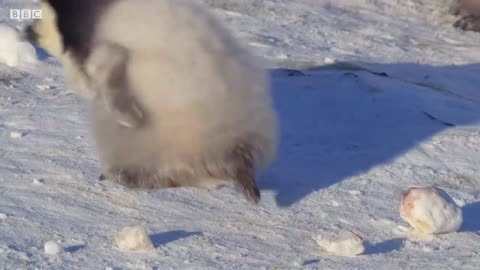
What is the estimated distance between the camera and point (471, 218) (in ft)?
10.3

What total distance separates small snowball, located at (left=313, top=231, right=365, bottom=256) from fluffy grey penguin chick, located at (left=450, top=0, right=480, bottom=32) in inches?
138

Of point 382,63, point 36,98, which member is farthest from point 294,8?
point 36,98

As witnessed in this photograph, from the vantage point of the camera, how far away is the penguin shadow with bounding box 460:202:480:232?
3032mm

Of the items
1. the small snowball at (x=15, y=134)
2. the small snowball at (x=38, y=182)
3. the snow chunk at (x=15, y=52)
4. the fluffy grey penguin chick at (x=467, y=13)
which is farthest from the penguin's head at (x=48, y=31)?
the fluffy grey penguin chick at (x=467, y=13)

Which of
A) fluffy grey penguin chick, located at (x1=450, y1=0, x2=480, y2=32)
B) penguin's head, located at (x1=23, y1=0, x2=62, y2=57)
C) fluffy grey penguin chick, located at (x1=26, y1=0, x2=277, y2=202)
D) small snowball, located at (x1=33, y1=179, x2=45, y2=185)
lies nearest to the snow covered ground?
small snowball, located at (x1=33, y1=179, x2=45, y2=185)

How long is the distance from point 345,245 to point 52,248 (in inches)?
26.6

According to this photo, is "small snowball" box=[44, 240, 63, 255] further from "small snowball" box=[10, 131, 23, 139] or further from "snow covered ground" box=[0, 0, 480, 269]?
"small snowball" box=[10, 131, 23, 139]

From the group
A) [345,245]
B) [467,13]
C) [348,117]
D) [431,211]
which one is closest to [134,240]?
[345,245]

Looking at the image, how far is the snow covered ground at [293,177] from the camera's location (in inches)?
108

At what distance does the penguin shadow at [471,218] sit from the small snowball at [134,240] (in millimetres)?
826

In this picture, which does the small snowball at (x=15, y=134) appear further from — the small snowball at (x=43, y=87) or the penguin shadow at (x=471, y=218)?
the penguin shadow at (x=471, y=218)

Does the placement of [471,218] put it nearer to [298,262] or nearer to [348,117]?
[298,262]

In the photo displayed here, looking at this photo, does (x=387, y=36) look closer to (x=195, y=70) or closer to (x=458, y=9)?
(x=458, y=9)

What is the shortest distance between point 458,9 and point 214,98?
12.1 feet
